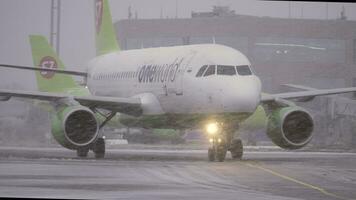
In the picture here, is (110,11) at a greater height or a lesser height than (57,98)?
greater

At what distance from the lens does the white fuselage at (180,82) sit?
28.0 m

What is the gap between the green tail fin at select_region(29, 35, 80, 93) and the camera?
115 ft

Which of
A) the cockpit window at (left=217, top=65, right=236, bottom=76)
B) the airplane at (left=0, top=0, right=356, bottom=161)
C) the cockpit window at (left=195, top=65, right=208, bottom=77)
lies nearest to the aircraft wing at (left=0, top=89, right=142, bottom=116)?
the airplane at (left=0, top=0, right=356, bottom=161)

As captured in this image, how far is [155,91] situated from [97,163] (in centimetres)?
552

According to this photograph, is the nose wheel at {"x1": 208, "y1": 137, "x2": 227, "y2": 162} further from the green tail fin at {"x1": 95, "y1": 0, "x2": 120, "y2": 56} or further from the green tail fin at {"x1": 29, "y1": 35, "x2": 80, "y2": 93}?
the green tail fin at {"x1": 95, "y1": 0, "x2": 120, "y2": 56}

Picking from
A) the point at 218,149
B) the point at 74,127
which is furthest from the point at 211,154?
the point at 74,127

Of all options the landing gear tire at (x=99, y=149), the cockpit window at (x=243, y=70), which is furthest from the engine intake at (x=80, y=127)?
the cockpit window at (x=243, y=70)

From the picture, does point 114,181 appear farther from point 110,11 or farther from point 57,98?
point 110,11

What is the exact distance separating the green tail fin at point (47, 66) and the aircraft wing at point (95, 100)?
142 inches

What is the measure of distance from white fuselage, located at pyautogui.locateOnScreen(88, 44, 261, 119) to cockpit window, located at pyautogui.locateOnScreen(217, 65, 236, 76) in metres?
0.16

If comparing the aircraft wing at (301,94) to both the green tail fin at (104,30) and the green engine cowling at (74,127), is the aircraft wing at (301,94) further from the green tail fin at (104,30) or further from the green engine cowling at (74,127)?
the green tail fin at (104,30)

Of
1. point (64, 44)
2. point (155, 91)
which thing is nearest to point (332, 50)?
point (155, 91)

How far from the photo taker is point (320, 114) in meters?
32.6

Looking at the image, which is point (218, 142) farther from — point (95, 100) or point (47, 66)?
point (47, 66)
